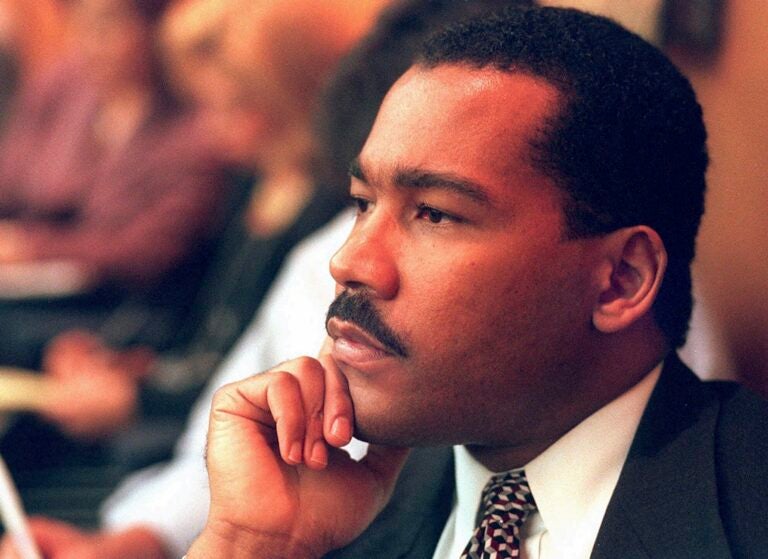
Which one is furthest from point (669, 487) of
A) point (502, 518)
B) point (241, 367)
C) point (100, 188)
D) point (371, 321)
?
point (100, 188)

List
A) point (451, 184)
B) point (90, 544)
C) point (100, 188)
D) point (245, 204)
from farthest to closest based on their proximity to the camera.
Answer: point (100, 188) < point (245, 204) < point (90, 544) < point (451, 184)

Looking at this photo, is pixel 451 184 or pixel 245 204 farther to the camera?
pixel 245 204

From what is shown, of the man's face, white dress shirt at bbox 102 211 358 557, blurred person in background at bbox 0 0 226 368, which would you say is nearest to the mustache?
the man's face

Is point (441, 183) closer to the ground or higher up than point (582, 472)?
higher up

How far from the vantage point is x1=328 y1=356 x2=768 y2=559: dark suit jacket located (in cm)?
75

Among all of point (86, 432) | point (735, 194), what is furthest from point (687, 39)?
point (86, 432)

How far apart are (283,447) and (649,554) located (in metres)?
0.28

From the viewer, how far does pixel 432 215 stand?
77 cm

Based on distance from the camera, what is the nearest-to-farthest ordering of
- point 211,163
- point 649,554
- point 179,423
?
point 649,554
point 179,423
point 211,163

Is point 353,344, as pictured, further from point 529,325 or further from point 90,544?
point 90,544

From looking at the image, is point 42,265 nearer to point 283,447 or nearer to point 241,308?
point 241,308

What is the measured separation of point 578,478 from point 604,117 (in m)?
0.27

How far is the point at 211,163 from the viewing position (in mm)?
2451

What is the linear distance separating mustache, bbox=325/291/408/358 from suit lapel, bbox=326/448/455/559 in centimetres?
19
